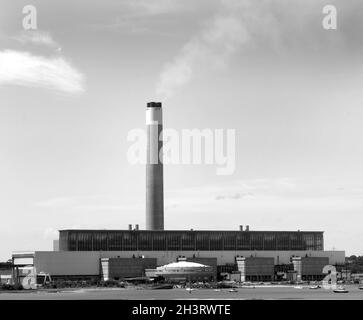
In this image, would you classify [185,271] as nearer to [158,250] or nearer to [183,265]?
[183,265]

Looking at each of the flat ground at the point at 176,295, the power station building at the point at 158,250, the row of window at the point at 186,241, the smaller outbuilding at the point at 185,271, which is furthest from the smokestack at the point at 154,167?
the flat ground at the point at 176,295

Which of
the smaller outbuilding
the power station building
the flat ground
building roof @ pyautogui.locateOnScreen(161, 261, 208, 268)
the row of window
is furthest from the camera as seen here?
the row of window

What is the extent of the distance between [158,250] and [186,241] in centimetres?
597

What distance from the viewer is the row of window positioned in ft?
438

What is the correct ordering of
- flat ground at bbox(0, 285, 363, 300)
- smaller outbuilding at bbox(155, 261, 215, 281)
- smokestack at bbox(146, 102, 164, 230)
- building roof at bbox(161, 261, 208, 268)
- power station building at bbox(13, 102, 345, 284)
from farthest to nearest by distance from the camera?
1. building roof at bbox(161, 261, 208, 268)
2. smaller outbuilding at bbox(155, 261, 215, 281)
3. power station building at bbox(13, 102, 345, 284)
4. smokestack at bbox(146, 102, 164, 230)
5. flat ground at bbox(0, 285, 363, 300)

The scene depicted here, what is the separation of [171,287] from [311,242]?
44.5 m

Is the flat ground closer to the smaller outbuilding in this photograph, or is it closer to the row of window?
the smaller outbuilding

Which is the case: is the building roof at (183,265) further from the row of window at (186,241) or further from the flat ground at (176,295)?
the flat ground at (176,295)

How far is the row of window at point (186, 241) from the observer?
134 metres

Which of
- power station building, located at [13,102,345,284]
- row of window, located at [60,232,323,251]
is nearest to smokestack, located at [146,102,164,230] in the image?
power station building, located at [13,102,345,284]

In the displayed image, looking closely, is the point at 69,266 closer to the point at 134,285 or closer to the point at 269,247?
the point at 134,285

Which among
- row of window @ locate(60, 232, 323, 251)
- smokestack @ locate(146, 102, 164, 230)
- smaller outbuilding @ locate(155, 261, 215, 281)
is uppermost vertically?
smokestack @ locate(146, 102, 164, 230)
